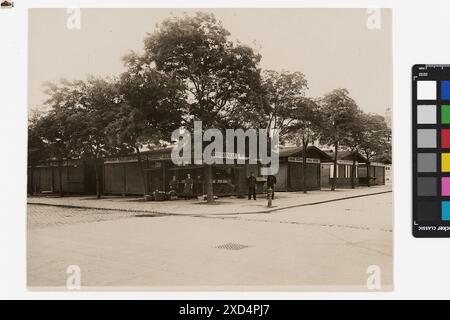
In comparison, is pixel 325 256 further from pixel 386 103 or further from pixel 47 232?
pixel 47 232

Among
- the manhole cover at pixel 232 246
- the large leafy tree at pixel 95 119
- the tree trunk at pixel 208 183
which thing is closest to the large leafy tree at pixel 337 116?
the manhole cover at pixel 232 246

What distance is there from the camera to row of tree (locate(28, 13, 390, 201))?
9.76 meters

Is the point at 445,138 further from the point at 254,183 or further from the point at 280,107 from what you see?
the point at 254,183

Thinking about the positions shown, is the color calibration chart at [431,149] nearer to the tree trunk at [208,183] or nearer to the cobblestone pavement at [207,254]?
the cobblestone pavement at [207,254]

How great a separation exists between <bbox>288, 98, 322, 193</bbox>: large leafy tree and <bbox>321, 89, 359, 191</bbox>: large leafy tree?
0.27m

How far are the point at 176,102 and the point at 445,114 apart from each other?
7.25 m

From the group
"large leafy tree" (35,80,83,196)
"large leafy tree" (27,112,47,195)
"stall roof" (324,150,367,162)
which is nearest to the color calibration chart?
"large leafy tree" (35,80,83,196)

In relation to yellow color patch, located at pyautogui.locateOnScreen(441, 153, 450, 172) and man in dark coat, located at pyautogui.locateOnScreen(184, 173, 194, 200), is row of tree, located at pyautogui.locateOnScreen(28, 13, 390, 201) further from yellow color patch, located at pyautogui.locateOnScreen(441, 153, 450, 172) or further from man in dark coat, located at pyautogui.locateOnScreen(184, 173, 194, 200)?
yellow color patch, located at pyautogui.locateOnScreen(441, 153, 450, 172)

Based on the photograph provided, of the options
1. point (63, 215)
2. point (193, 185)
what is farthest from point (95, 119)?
point (193, 185)

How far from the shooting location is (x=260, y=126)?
12.7 meters

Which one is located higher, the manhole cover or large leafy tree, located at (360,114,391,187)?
large leafy tree, located at (360,114,391,187)

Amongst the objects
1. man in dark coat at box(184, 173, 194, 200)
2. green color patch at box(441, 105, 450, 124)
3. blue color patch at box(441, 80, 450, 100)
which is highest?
blue color patch at box(441, 80, 450, 100)

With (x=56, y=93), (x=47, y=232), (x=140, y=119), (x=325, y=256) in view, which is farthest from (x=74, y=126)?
(x=325, y=256)

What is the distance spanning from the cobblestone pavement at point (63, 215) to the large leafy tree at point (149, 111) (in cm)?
228
